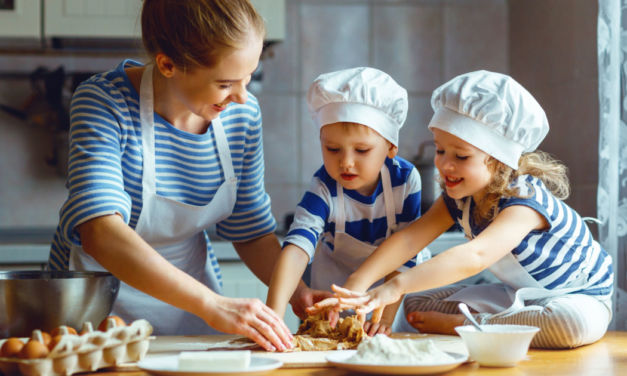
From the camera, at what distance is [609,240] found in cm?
147

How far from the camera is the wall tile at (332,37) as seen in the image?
8.48 feet

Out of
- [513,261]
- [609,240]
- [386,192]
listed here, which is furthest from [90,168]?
[609,240]

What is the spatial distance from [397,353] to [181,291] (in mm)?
318

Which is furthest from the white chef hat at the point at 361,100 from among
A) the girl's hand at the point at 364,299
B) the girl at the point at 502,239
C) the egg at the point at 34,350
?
the egg at the point at 34,350

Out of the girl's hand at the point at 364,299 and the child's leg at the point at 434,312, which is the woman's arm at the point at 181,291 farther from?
the child's leg at the point at 434,312

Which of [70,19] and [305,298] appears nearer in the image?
[305,298]

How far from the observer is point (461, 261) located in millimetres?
1111

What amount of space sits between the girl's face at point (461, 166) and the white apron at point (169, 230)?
1.28ft

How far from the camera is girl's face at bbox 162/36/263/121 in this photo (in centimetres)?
107

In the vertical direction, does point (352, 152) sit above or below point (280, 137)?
above

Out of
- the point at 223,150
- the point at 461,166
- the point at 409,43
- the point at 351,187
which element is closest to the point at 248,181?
the point at 223,150

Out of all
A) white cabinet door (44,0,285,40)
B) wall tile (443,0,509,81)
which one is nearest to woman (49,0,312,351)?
white cabinet door (44,0,285,40)

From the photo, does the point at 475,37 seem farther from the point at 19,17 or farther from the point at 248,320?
the point at 248,320

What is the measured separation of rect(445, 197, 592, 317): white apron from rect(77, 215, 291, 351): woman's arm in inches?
15.7
